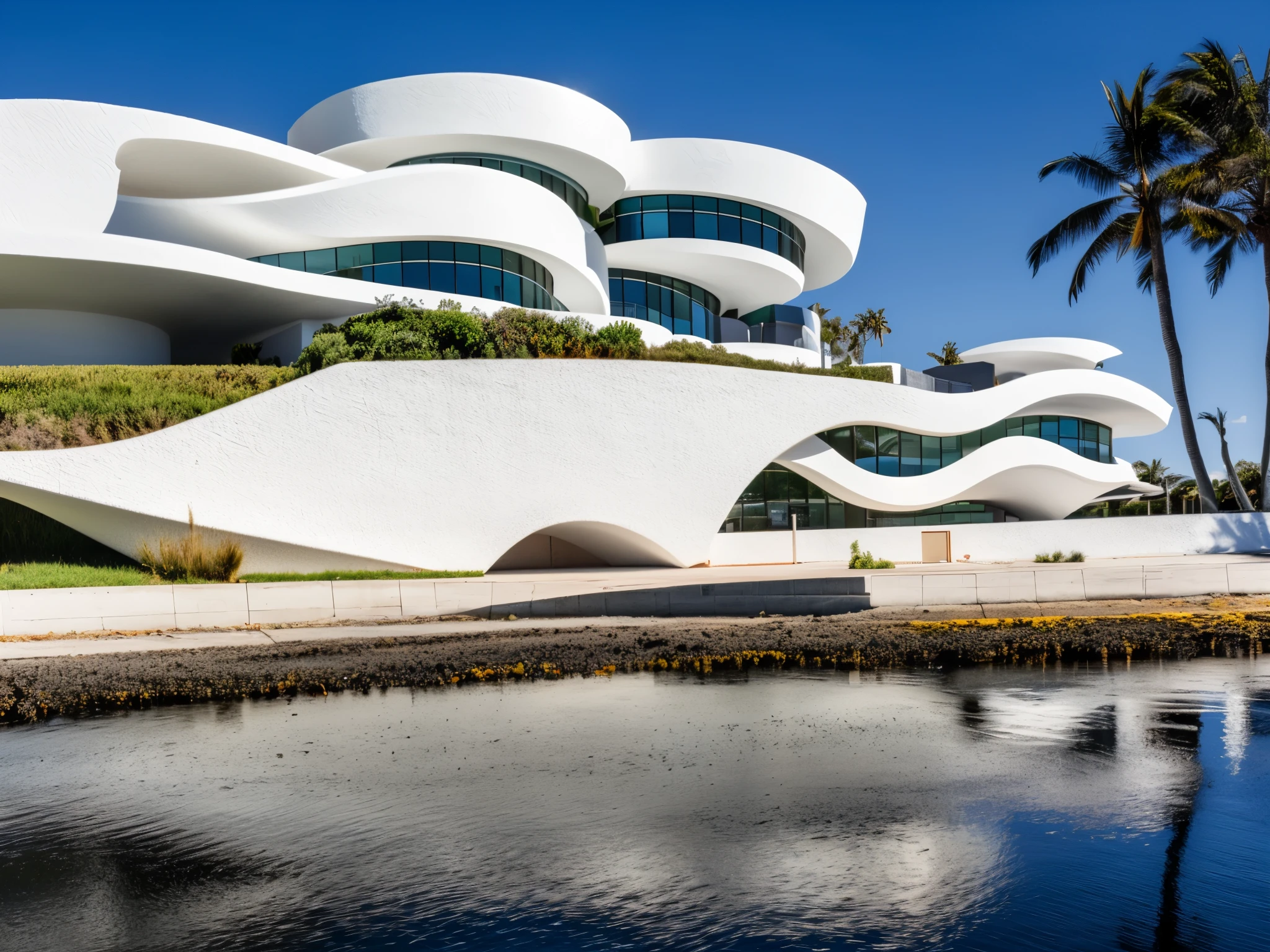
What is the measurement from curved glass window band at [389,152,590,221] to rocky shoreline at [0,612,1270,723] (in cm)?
2376

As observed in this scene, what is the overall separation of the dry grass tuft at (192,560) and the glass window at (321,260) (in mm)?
13741

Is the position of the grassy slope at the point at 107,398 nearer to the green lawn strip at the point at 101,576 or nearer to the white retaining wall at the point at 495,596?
the green lawn strip at the point at 101,576

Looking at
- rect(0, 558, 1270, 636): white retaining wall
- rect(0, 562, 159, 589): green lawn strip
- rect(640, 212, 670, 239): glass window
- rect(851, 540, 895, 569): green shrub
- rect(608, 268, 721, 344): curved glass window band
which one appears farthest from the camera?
rect(608, 268, 721, 344): curved glass window band

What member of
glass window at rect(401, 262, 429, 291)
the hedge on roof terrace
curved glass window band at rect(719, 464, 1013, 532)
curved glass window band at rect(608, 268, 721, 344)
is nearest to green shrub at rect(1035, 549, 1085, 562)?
curved glass window band at rect(719, 464, 1013, 532)

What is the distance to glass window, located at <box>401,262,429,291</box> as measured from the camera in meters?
29.7

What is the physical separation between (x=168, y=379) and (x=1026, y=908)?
72.6 feet

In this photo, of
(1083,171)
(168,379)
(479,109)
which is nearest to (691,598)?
(168,379)

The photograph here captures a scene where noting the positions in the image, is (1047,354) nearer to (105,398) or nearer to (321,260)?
(321,260)

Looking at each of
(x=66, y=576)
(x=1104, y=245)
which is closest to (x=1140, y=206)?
(x=1104, y=245)

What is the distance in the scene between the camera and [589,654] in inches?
470

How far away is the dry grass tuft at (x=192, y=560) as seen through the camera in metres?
17.4

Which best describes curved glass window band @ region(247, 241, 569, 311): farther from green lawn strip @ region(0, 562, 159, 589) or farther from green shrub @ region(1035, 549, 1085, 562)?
green shrub @ region(1035, 549, 1085, 562)

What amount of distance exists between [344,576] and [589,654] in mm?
8485

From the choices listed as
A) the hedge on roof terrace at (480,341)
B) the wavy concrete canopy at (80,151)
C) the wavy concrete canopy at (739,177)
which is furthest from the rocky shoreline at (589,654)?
the wavy concrete canopy at (739,177)
